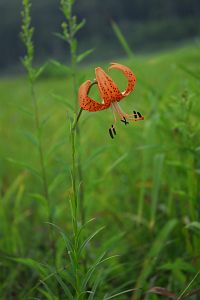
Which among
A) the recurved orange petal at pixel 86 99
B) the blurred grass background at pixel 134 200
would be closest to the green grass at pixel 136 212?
the blurred grass background at pixel 134 200

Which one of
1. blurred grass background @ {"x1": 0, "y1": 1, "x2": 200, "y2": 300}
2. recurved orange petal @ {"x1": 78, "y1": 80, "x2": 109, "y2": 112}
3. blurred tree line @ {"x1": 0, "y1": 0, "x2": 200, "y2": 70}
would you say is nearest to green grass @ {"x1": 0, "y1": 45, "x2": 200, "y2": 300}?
blurred grass background @ {"x1": 0, "y1": 1, "x2": 200, "y2": 300}

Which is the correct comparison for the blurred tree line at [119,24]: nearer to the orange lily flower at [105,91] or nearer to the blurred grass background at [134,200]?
the blurred grass background at [134,200]

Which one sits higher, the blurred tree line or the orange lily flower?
the orange lily flower

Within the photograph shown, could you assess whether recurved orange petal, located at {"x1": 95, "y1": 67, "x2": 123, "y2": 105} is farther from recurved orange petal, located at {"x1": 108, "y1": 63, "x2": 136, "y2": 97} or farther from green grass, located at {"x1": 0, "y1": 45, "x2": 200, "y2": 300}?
green grass, located at {"x1": 0, "y1": 45, "x2": 200, "y2": 300}

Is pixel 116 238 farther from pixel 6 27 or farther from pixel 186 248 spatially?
pixel 6 27

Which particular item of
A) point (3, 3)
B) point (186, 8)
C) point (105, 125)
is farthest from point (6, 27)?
point (105, 125)

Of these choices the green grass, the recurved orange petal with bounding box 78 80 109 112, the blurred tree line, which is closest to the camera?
the recurved orange petal with bounding box 78 80 109 112
